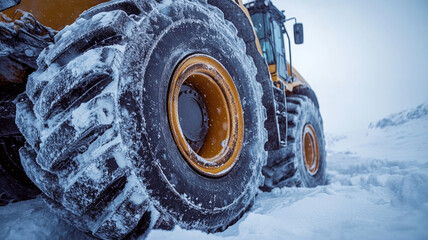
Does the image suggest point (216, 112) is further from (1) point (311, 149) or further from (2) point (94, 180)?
(1) point (311, 149)

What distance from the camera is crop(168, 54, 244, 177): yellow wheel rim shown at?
1604mm

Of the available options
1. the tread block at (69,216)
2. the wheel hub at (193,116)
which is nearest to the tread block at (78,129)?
the tread block at (69,216)

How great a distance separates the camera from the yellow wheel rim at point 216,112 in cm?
160

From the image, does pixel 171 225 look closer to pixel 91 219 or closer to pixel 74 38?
pixel 91 219

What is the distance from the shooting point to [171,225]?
1172mm

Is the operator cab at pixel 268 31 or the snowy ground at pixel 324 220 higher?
the operator cab at pixel 268 31

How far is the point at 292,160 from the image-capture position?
10.5 feet

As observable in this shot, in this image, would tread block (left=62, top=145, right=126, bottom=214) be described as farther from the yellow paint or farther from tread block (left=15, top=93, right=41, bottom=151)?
the yellow paint

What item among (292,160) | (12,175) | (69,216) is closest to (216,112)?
(69,216)

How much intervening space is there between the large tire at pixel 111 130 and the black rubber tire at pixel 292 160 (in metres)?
1.93

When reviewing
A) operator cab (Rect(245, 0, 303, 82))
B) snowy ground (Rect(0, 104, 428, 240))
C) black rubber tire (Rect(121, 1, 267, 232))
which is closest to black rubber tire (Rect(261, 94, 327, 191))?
operator cab (Rect(245, 0, 303, 82))

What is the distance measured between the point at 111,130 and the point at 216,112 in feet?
3.12

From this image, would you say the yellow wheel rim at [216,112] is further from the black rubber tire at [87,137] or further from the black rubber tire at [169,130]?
the black rubber tire at [87,137]

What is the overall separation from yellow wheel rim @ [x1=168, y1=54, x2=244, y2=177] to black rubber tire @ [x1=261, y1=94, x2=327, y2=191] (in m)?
1.52
